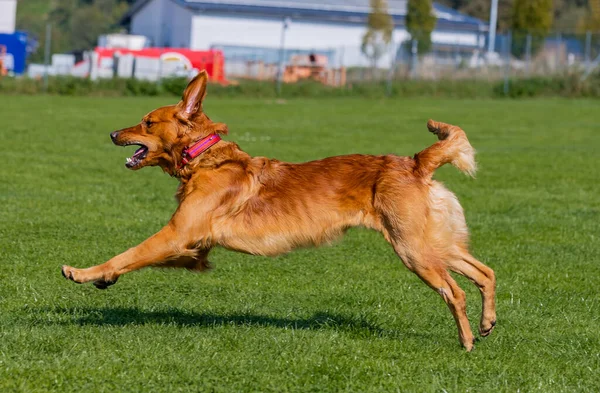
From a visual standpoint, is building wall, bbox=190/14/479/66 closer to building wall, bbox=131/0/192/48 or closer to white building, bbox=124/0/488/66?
white building, bbox=124/0/488/66

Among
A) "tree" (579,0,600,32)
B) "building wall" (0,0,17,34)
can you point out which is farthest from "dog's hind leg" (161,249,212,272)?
"tree" (579,0,600,32)

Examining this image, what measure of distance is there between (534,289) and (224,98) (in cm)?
2844

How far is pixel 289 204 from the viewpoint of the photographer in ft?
21.0

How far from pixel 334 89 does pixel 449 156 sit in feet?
106

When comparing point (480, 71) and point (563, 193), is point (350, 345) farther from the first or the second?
point (480, 71)

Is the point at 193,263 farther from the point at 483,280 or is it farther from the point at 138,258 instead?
the point at 483,280

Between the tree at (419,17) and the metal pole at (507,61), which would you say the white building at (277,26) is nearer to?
the tree at (419,17)

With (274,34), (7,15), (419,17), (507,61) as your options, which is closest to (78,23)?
(7,15)

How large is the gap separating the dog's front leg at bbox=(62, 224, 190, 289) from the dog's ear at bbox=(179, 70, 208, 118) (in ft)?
2.77

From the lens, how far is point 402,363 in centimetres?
590

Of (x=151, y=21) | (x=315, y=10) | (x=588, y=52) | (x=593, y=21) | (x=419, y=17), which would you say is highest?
(x=593, y=21)

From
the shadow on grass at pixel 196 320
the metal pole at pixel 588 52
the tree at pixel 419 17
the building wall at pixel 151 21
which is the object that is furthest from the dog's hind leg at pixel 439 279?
the building wall at pixel 151 21

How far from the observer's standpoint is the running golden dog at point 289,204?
6266mm

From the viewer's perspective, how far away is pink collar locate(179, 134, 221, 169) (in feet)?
21.2
